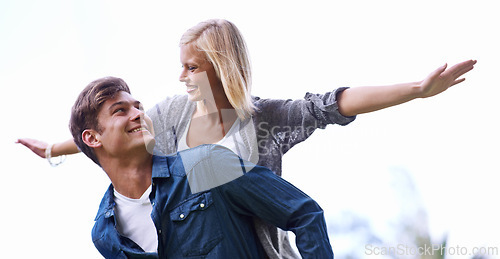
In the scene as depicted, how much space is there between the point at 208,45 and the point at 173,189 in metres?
0.34

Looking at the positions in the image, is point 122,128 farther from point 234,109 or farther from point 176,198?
point 234,109

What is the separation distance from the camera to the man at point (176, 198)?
91 cm

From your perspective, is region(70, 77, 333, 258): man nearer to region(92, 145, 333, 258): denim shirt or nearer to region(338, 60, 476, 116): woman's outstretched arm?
region(92, 145, 333, 258): denim shirt

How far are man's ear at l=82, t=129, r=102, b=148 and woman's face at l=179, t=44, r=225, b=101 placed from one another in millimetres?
202

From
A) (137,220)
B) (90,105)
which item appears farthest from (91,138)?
(137,220)

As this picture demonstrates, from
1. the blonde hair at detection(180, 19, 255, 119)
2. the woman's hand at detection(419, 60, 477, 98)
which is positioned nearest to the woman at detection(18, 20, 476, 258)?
the blonde hair at detection(180, 19, 255, 119)

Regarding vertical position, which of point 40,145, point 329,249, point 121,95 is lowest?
point 329,249

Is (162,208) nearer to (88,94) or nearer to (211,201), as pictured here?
(211,201)

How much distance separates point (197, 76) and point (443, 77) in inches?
17.2

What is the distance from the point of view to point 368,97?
106cm

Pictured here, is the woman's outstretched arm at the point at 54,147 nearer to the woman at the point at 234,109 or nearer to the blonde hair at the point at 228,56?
the woman at the point at 234,109

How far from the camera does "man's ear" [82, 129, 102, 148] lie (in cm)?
101

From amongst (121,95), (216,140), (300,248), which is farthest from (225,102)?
(300,248)

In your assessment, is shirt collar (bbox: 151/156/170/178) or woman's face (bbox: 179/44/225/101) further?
woman's face (bbox: 179/44/225/101)
